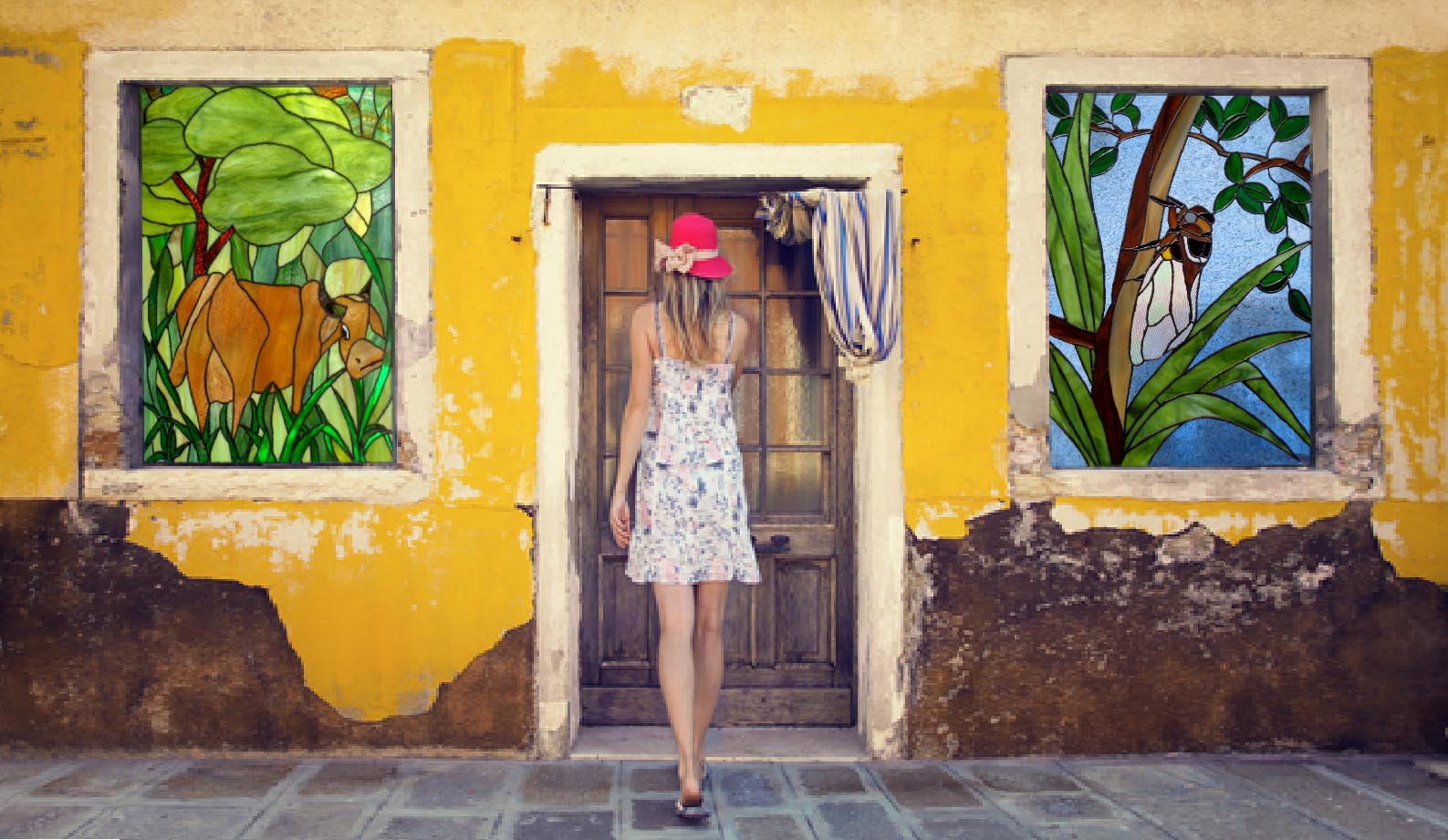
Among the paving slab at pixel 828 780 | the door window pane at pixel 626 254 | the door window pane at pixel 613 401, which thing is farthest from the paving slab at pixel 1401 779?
the door window pane at pixel 626 254

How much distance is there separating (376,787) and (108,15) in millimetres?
3094

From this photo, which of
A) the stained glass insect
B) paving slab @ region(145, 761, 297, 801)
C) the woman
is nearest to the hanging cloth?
the woman

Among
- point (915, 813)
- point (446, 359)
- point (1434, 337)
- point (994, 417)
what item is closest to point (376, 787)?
point (446, 359)

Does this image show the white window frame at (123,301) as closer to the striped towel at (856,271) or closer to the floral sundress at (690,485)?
the floral sundress at (690,485)

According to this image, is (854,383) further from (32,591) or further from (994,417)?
(32,591)

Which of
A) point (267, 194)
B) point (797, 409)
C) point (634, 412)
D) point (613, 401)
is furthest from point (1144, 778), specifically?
point (267, 194)

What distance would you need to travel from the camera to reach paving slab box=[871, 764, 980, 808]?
12.0ft

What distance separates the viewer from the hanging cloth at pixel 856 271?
404 centimetres

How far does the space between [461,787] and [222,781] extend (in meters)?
0.87

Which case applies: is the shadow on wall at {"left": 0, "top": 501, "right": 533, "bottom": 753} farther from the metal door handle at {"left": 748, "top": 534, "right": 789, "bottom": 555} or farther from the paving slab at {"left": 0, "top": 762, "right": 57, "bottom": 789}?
the metal door handle at {"left": 748, "top": 534, "right": 789, "bottom": 555}

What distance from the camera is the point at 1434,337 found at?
420cm

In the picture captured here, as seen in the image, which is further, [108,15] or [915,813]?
[108,15]

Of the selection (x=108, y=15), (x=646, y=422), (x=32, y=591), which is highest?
(x=108, y=15)

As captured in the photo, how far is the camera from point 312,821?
3424 millimetres
